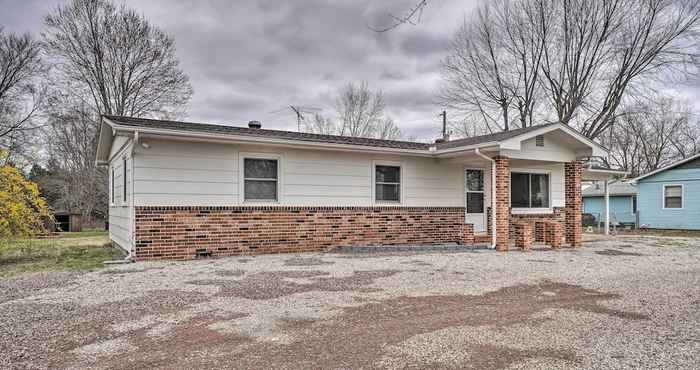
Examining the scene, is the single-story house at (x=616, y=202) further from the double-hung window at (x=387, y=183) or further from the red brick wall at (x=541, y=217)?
the double-hung window at (x=387, y=183)

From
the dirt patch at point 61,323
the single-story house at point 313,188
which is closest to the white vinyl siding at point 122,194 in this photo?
the single-story house at point 313,188

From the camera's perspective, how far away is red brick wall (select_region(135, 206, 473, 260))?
8828mm

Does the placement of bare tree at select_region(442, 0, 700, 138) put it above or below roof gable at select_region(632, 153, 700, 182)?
above

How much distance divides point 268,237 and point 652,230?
1993 centimetres

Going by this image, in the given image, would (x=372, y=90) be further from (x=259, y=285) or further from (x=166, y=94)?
(x=259, y=285)

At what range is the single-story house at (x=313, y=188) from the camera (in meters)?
8.85

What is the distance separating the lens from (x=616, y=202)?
28594 mm

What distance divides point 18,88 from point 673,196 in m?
31.4

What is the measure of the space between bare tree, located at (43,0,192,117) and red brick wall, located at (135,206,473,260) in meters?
13.7

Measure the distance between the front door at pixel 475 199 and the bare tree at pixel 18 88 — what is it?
19838mm

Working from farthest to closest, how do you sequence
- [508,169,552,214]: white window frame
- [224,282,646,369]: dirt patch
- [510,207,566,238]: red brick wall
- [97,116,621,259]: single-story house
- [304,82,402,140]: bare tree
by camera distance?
[304,82,402,140]: bare tree → [508,169,552,214]: white window frame → [510,207,566,238]: red brick wall → [97,116,621,259]: single-story house → [224,282,646,369]: dirt patch

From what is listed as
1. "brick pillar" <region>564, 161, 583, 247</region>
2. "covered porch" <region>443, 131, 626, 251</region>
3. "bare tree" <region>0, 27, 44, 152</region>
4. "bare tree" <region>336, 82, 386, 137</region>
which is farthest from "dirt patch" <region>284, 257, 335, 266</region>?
"bare tree" <region>336, 82, 386, 137</region>

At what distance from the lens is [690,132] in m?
32.2

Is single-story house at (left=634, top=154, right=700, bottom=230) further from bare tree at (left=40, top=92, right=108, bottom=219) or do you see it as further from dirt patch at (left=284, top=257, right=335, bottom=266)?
bare tree at (left=40, top=92, right=108, bottom=219)
